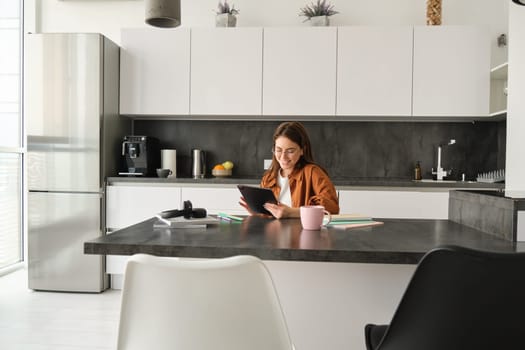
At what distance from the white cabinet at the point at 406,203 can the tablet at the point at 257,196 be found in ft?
5.43

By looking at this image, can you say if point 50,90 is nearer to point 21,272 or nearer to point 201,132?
point 201,132

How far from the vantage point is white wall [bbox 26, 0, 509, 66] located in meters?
3.95

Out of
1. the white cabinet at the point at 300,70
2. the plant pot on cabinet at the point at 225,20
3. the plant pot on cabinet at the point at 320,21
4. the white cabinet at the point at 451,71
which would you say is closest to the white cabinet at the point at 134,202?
the white cabinet at the point at 300,70

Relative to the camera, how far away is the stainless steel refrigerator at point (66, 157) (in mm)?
3492

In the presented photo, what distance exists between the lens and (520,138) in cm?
313

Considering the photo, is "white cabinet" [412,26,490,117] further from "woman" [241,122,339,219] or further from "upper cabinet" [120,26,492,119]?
"woman" [241,122,339,219]

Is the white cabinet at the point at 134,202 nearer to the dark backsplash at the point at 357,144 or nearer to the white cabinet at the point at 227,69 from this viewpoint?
the dark backsplash at the point at 357,144

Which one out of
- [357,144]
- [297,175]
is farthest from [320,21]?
[297,175]

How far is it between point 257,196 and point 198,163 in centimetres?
216

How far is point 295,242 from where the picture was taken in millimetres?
1320

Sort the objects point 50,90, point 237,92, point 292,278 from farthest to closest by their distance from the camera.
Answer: point 237,92
point 50,90
point 292,278

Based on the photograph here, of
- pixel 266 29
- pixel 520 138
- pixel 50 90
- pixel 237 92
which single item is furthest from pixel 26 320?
pixel 520 138

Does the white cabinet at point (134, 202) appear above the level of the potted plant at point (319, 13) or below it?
below

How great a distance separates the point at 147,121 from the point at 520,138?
3.24m
